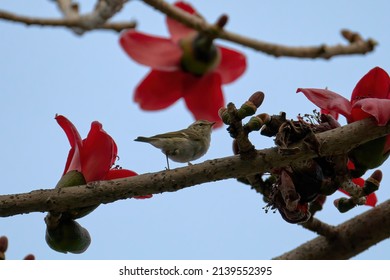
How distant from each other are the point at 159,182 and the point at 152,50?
1.98 ft

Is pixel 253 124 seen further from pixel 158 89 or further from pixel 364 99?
pixel 158 89

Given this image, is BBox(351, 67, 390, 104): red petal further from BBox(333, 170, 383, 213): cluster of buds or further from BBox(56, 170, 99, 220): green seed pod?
BBox(56, 170, 99, 220): green seed pod

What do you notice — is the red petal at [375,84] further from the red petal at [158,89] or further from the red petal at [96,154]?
the red petal at [158,89]

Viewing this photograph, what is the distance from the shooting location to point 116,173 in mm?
1729

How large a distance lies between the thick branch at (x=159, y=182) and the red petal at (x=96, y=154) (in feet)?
0.40

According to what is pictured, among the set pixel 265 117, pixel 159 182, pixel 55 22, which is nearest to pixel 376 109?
pixel 265 117

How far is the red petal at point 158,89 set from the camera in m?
0.99

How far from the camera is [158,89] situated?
3.26 ft

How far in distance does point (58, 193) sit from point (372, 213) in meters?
1.23

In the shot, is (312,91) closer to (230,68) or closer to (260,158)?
(260,158)

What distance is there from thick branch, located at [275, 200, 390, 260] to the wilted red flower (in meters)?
0.55

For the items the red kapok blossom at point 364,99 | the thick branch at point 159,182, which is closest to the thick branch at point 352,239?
the red kapok blossom at point 364,99

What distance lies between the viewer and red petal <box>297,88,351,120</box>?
1678 mm

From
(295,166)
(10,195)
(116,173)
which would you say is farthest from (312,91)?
(10,195)
